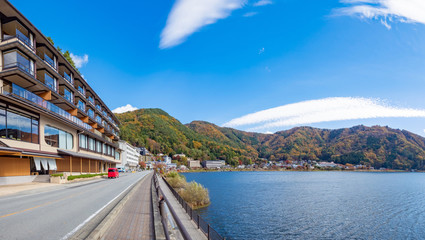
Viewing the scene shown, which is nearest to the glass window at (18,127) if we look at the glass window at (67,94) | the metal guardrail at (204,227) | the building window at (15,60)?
the building window at (15,60)

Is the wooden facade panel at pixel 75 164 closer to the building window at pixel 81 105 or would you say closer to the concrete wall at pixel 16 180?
the building window at pixel 81 105

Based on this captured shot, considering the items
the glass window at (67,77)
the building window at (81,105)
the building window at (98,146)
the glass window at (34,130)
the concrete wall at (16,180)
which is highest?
the glass window at (67,77)

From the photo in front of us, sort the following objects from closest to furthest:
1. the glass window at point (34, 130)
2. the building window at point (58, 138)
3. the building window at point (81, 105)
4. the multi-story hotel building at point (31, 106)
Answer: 1. the multi-story hotel building at point (31, 106)
2. the glass window at point (34, 130)
3. the building window at point (58, 138)
4. the building window at point (81, 105)

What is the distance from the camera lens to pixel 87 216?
436 inches

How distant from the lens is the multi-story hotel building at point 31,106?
28062 millimetres

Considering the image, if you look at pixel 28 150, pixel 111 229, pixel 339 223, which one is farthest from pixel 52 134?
pixel 339 223

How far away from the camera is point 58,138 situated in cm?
4031

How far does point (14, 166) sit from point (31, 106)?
706 cm

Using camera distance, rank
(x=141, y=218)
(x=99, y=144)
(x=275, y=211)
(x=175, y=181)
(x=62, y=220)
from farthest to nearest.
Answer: (x=99, y=144), (x=175, y=181), (x=275, y=211), (x=141, y=218), (x=62, y=220)

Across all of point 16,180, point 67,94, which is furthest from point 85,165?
point 16,180

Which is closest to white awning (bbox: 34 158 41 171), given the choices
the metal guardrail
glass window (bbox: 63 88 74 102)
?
glass window (bbox: 63 88 74 102)

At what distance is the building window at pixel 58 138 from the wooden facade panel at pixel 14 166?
520 cm

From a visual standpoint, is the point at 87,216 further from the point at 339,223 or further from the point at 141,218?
the point at 339,223

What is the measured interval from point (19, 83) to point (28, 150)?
846cm
